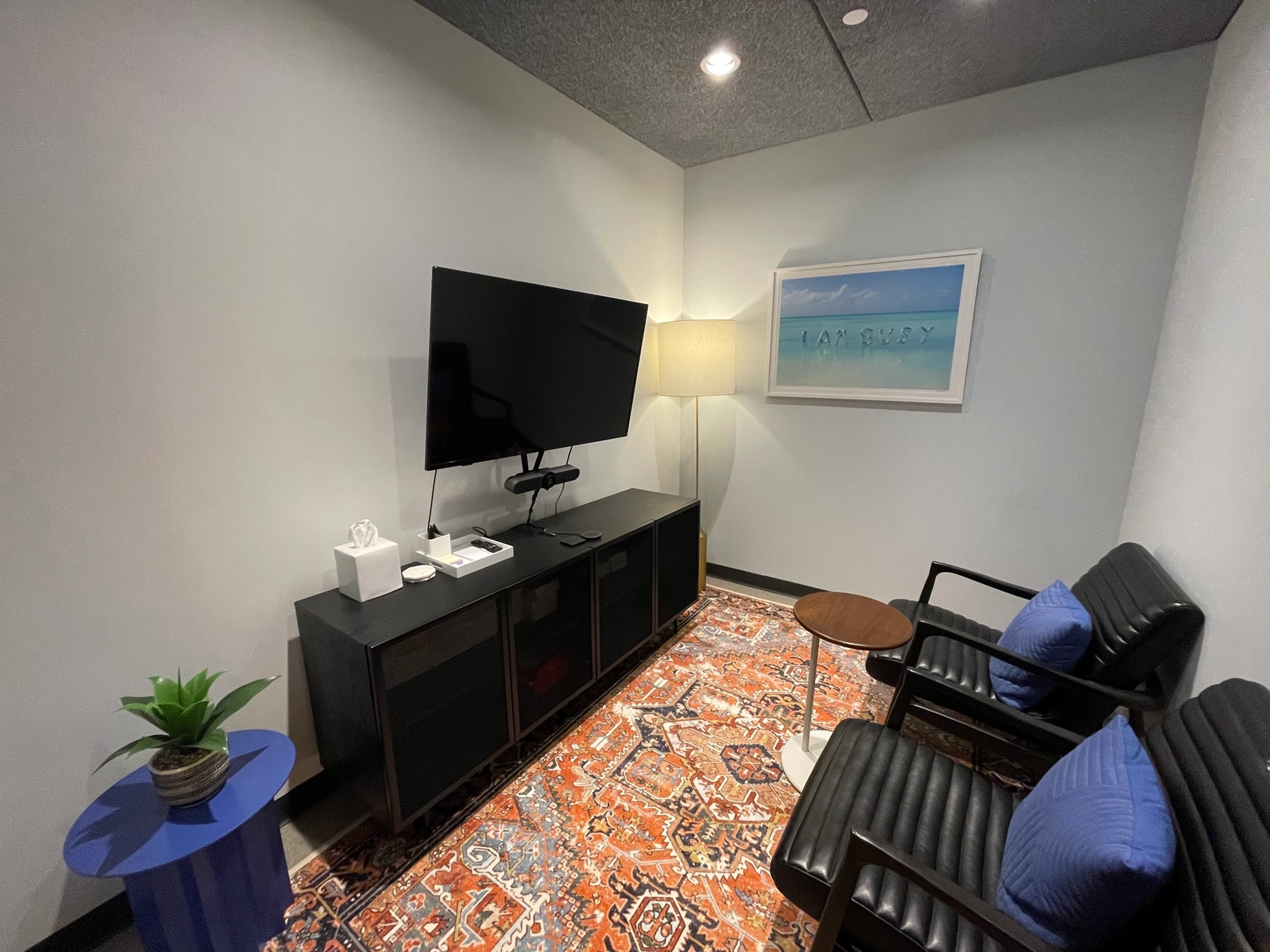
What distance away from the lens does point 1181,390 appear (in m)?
1.82

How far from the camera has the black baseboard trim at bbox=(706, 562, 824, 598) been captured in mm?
3319

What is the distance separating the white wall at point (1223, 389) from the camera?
120cm

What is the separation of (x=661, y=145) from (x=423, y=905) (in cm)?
359

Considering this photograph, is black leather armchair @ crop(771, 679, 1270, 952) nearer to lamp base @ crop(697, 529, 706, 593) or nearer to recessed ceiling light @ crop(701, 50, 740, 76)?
lamp base @ crop(697, 529, 706, 593)

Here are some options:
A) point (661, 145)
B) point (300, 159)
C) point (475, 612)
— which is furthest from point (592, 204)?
point (475, 612)

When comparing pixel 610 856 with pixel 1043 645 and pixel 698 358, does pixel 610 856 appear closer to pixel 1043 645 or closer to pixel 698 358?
pixel 1043 645

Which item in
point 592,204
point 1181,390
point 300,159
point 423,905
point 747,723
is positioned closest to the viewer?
point 423,905

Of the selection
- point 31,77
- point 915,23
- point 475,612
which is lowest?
point 475,612

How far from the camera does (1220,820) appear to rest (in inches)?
32.5

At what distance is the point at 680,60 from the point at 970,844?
2829 millimetres

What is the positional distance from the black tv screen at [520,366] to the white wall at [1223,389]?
2.08m

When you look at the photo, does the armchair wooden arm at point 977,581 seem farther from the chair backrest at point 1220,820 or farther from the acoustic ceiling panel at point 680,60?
the acoustic ceiling panel at point 680,60

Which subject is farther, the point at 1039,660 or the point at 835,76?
the point at 835,76

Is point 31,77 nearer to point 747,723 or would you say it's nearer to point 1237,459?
point 747,723
